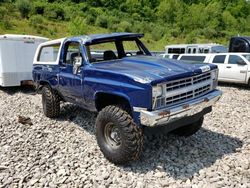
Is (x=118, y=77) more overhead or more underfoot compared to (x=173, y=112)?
more overhead

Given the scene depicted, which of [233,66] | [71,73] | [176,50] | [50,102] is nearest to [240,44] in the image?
[233,66]

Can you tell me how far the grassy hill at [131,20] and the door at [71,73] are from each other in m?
26.5

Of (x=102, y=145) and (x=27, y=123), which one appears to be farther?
(x=27, y=123)

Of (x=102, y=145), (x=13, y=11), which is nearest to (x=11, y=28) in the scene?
(x=13, y=11)

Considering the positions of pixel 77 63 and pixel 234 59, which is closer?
pixel 77 63

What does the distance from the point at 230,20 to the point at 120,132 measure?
242 ft

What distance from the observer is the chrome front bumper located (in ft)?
13.7

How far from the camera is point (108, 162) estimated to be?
5.04 metres

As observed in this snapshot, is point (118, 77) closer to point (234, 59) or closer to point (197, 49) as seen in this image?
point (234, 59)

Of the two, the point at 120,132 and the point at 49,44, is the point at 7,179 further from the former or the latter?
the point at 49,44

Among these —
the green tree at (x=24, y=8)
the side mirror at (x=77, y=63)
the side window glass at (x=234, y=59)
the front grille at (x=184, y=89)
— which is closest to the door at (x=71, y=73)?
the side mirror at (x=77, y=63)

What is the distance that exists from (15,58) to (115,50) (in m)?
6.02

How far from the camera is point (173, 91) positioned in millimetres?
4473

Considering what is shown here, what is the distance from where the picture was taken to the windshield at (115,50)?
5.86 metres
